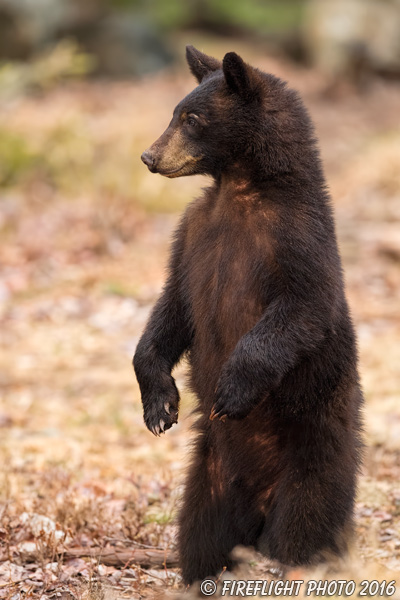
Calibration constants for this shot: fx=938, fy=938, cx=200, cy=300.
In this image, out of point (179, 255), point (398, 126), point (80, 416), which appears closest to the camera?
point (179, 255)

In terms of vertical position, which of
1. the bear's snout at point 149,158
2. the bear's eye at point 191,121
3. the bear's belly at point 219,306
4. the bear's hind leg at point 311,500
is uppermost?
the bear's eye at point 191,121

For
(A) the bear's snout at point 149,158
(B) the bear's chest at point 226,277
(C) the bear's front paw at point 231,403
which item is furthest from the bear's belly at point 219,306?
(A) the bear's snout at point 149,158

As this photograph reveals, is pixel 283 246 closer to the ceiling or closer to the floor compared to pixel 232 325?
closer to the ceiling

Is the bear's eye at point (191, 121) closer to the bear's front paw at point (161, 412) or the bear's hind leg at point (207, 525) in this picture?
the bear's front paw at point (161, 412)

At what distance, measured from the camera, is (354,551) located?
11.7ft

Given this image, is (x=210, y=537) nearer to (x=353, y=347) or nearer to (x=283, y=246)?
(x=353, y=347)

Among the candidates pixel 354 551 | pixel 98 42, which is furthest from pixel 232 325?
pixel 98 42

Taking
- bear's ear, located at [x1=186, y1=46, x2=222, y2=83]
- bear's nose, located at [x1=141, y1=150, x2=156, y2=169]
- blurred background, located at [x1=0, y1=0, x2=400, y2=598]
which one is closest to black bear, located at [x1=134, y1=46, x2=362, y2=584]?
bear's nose, located at [x1=141, y1=150, x2=156, y2=169]

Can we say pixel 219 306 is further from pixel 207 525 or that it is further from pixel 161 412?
pixel 207 525

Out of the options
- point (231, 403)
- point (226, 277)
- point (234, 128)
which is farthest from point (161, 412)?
point (234, 128)

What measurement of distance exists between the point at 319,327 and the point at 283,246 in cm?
32

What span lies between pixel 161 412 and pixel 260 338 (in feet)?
2.05

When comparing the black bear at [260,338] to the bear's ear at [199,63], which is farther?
the bear's ear at [199,63]

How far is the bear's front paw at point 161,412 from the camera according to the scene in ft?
12.2
